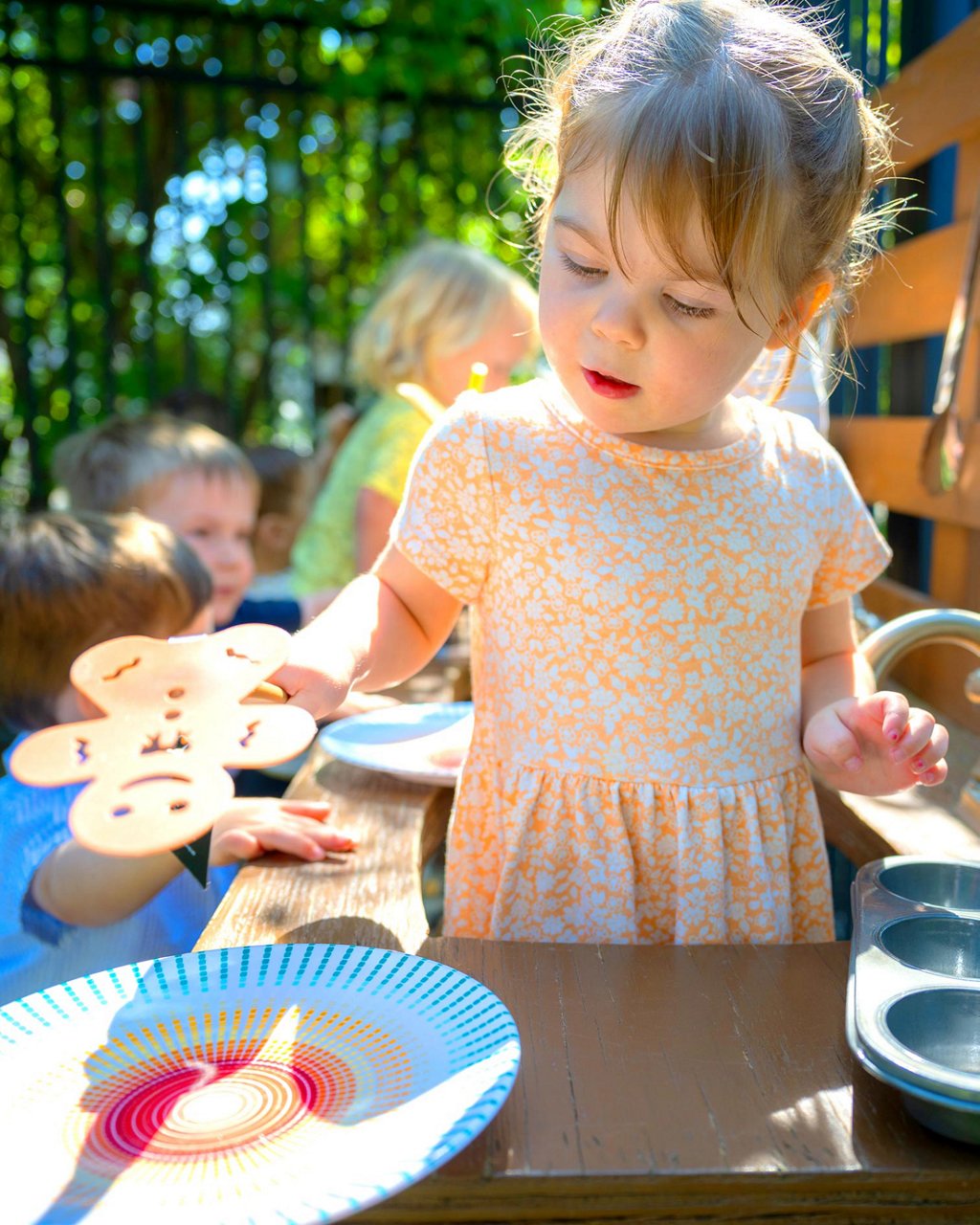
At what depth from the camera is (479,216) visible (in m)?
5.77

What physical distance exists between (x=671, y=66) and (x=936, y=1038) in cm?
83

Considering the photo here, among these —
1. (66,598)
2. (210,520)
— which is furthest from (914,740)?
(210,520)

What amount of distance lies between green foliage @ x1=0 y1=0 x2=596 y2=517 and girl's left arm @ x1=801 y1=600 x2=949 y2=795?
12.5 ft

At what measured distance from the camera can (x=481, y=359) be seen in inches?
137

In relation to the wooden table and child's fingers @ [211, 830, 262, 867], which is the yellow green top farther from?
the wooden table

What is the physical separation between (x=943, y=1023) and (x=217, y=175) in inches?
211

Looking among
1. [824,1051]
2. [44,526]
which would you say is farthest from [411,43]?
[824,1051]

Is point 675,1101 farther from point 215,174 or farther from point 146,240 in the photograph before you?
point 215,174

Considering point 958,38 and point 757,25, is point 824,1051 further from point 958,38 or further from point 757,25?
point 958,38

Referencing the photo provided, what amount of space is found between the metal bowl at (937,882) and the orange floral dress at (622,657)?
0.20 meters

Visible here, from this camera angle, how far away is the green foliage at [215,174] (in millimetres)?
5086

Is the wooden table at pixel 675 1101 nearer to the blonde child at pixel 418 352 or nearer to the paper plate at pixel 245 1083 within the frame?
the paper plate at pixel 245 1083

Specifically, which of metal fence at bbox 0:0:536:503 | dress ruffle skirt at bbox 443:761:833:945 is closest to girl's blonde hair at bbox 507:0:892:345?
dress ruffle skirt at bbox 443:761:833:945

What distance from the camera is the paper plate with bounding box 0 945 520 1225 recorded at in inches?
27.0
